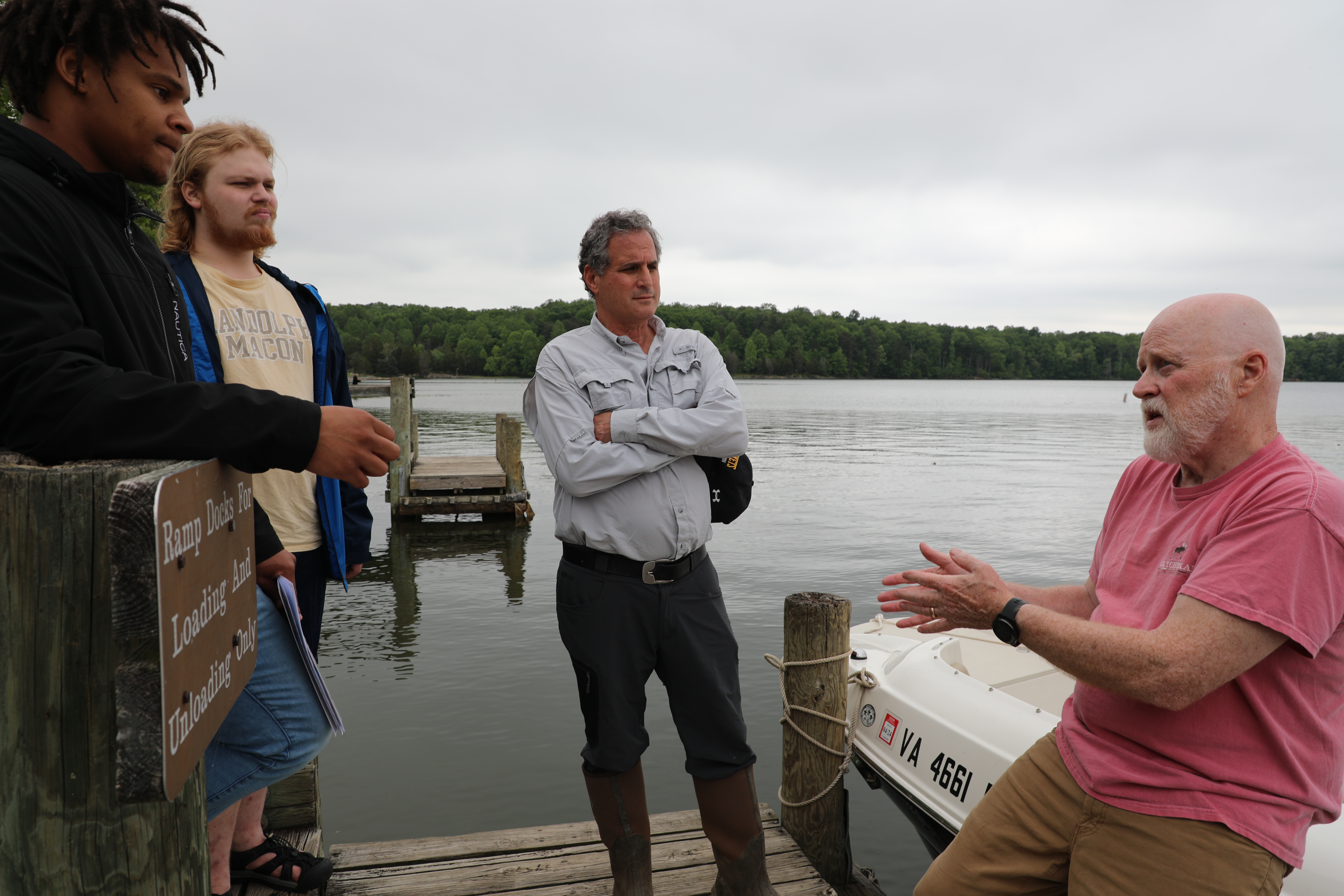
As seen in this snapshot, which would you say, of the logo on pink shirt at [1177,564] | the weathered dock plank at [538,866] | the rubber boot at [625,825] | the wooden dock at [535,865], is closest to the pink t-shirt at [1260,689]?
the logo on pink shirt at [1177,564]

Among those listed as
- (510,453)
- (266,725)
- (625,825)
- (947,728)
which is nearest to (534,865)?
(625,825)

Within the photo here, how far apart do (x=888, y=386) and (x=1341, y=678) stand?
115 m

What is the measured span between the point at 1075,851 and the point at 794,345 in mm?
103797

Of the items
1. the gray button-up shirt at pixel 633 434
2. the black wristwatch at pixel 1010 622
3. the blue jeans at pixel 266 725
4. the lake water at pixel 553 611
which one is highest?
the gray button-up shirt at pixel 633 434

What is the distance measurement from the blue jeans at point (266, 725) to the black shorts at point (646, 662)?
889 mm

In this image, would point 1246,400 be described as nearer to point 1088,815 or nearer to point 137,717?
point 1088,815

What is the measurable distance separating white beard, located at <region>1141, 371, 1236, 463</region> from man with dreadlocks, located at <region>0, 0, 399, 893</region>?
181cm

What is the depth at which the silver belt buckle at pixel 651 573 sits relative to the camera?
2.80 m

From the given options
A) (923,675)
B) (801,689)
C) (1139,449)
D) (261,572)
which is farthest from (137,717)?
(1139,449)

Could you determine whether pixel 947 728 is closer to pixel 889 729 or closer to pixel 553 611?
pixel 889 729

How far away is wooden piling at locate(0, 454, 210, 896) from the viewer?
107 centimetres

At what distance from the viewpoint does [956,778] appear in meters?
3.74

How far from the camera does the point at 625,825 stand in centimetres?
291

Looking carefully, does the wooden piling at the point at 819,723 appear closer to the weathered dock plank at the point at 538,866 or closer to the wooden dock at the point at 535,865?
the wooden dock at the point at 535,865
